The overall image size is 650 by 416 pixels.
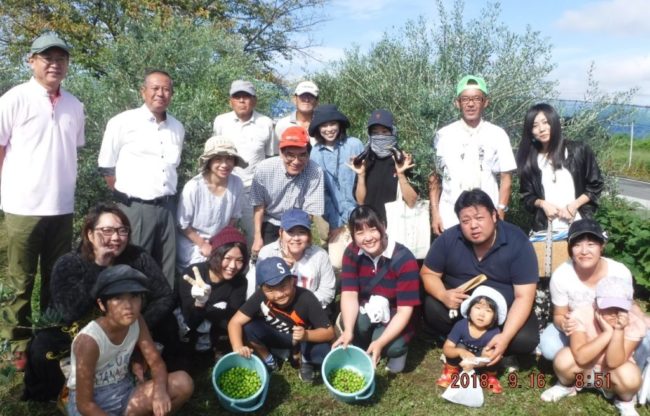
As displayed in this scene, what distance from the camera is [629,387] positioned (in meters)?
3.37

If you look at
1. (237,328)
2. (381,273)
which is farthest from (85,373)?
(381,273)

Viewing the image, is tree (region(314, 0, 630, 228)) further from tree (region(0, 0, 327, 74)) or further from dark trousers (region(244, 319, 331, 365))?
tree (region(0, 0, 327, 74))

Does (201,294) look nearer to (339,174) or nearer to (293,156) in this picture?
(293,156)

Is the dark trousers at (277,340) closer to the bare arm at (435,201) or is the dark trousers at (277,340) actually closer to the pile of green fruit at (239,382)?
the pile of green fruit at (239,382)

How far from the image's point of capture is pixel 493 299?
375 cm

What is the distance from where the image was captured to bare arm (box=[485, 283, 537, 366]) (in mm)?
3705

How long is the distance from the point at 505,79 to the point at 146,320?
14.2 ft

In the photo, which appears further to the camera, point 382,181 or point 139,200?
point 382,181

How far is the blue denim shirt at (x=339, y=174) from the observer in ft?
15.7

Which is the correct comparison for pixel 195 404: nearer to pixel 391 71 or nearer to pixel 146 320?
pixel 146 320

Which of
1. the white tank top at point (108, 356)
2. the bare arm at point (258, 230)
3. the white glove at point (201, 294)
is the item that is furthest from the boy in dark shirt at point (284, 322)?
the white tank top at point (108, 356)

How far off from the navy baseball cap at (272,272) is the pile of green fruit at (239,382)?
577mm

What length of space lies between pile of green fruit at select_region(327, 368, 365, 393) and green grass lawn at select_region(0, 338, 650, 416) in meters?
0.12

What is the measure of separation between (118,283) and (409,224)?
2.39 m
